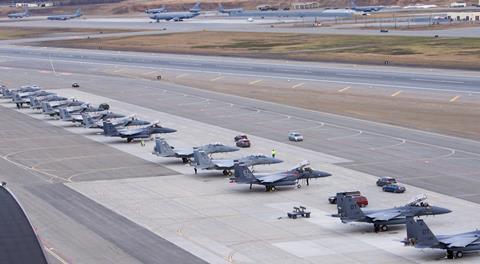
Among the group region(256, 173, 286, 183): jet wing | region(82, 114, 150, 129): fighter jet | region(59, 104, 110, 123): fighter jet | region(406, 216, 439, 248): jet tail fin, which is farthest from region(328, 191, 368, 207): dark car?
region(59, 104, 110, 123): fighter jet

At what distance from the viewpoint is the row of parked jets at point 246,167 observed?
65875 mm

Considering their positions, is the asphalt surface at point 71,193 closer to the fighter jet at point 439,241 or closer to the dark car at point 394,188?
the fighter jet at point 439,241

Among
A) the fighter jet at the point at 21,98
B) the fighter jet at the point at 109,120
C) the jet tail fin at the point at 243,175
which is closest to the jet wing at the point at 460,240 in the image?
the jet tail fin at the point at 243,175

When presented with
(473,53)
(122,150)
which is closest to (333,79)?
(473,53)

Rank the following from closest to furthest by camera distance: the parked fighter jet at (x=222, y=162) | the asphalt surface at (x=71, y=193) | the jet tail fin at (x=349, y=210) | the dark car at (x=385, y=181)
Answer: the asphalt surface at (x=71, y=193)
the jet tail fin at (x=349, y=210)
the dark car at (x=385, y=181)
the parked fighter jet at (x=222, y=162)

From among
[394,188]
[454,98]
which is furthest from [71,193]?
[454,98]

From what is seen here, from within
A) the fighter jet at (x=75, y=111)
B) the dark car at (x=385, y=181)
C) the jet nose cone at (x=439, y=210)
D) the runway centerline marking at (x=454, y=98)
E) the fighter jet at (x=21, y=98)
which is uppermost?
the jet nose cone at (x=439, y=210)

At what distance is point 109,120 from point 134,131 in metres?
9.56

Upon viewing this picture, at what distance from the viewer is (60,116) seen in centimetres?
14025

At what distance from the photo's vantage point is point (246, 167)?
90.2m

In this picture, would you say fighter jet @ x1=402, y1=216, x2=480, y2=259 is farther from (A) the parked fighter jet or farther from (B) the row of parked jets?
(A) the parked fighter jet

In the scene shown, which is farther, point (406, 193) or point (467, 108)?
point (467, 108)

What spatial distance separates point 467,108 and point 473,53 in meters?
64.2

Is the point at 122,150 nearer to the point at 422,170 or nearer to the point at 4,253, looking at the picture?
the point at 422,170
